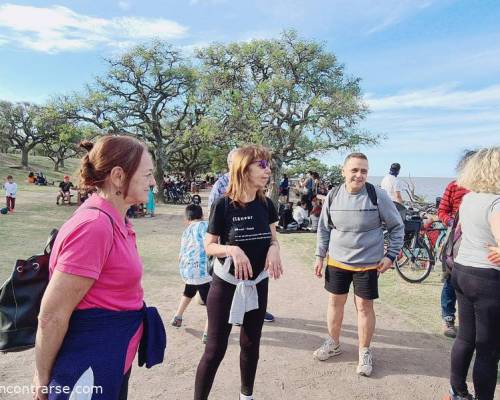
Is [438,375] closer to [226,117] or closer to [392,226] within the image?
[392,226]

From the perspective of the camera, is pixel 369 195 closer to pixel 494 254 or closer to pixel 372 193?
pixel 372 193

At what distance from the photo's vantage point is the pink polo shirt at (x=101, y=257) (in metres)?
1.42

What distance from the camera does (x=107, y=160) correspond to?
159 centimetres

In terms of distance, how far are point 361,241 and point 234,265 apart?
1341mm

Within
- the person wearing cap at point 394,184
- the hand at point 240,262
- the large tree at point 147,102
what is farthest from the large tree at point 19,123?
the hand at point 240,262

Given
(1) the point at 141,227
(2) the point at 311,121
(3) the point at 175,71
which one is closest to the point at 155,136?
(3) the point at 175,71

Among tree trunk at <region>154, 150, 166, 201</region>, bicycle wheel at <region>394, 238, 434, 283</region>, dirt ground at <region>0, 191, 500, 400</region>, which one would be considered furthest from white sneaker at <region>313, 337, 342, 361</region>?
tree trunk at <region>154, 150, 166, 201</region>

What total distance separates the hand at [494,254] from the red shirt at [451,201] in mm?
2406

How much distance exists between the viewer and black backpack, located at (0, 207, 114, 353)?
164 cm

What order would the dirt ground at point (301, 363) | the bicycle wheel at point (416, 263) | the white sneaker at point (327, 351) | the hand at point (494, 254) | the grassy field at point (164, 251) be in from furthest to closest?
the bicycle wheel at point (416, 263) → the grassy field at point (164, 251) → the white sneaker at point (327, 351) → the dirt ground at point (301, 363) → the hand at point (494, 254)

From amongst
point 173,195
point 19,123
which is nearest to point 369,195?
point 173,195

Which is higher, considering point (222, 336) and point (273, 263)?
point (273, 263)

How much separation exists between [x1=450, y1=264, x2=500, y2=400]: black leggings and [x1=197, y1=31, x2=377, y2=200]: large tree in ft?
57.4

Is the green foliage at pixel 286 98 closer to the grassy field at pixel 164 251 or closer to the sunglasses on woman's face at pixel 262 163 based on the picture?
the grassy field at pixel 164 251
